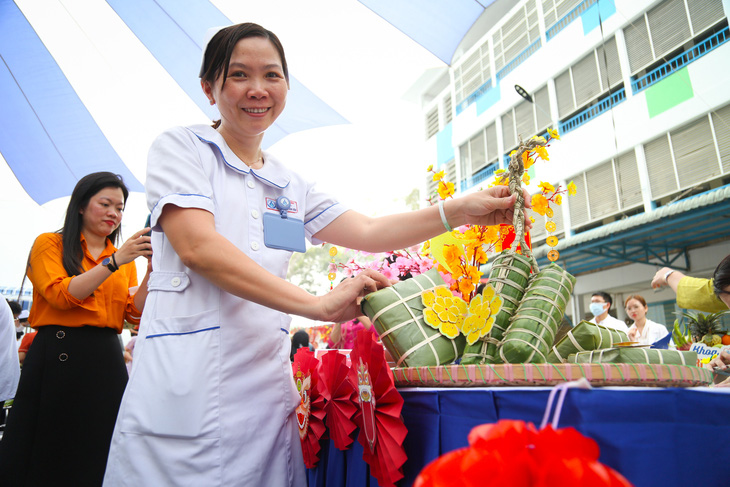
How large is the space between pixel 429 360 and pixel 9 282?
4852mm

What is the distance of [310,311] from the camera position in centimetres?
87

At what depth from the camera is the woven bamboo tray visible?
2.09 ft

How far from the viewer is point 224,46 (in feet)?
3.43

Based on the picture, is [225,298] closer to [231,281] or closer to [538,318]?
[231,281]

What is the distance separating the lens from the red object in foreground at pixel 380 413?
81cm

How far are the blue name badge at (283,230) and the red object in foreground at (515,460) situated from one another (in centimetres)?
71

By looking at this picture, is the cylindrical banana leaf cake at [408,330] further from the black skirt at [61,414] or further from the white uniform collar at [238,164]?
the black skirt at [61,414]

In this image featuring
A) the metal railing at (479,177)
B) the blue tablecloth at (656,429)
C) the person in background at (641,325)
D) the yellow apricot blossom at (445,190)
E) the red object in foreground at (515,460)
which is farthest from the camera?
the metal railing at (479,177)

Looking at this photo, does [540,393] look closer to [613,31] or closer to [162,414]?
[162,414]

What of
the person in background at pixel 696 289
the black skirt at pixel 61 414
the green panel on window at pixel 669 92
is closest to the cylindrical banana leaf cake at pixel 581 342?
the person in background at pixel 696 289

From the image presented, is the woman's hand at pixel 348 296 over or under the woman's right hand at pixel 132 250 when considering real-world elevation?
under

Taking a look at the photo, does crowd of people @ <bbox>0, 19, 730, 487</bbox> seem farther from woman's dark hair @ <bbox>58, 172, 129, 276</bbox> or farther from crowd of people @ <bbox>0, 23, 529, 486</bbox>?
woman's dark hair @ <bbox>58, 172, 129, 276</bbox>

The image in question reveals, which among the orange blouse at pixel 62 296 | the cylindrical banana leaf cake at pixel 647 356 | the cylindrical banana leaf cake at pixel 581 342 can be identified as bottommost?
Answer: the cylindrical banana leaf cake at pixel 647 356

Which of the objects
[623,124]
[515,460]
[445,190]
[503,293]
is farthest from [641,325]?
[623,124]
